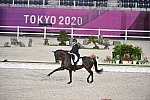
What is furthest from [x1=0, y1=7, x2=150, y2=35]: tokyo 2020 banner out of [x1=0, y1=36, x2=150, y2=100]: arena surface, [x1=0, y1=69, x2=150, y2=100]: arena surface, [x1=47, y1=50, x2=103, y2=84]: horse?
[x1=47, y1=50, x2=103, y2=84]: horse

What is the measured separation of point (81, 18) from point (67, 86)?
11.8 meters

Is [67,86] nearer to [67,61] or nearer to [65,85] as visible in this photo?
[65,85]

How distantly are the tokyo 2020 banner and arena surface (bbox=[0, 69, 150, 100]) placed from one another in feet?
33.9

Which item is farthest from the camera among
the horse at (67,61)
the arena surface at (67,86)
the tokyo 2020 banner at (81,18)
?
the tokyo 2020 banner at (81,18)

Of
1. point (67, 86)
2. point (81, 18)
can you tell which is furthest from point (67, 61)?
point (81, 18)

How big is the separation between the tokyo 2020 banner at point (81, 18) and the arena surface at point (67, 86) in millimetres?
10341

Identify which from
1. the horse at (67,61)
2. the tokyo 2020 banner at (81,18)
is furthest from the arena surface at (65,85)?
the tokyo 2020 banner at (81,18)

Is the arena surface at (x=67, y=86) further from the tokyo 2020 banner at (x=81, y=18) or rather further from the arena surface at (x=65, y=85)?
the tokyo 2020 banner at (x=81, y=18)

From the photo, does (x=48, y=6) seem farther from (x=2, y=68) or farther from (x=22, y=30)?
(x=2, y=68)

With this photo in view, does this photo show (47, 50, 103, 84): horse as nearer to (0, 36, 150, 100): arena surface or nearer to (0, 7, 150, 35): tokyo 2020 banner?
(0, 36, 150, 100): arena surface

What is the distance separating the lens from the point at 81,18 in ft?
62.1

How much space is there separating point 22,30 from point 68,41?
4.47 metres

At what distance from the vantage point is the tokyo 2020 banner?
1892cm

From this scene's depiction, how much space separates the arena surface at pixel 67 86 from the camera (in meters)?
6.62
